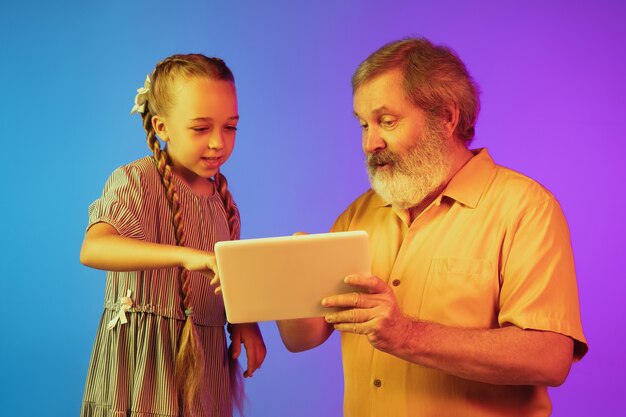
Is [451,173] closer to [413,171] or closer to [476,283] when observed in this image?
[413,171]

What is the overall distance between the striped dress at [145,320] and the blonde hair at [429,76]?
2.31ft

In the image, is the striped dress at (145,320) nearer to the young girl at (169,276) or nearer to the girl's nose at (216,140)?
the young girl at (169,276)

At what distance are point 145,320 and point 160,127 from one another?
571mm

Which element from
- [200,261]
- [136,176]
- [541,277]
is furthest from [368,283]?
[136,176]

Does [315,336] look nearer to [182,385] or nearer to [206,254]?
[182,385]

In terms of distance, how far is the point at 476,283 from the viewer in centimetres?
250

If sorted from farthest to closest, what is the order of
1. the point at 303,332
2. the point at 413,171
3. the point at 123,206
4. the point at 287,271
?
the point at 303,332 < the point at 413,171 < the point at 123,206 < the point at 287,271

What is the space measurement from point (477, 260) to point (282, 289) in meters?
0.65

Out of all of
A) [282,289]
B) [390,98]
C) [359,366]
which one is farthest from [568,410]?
[282,289]

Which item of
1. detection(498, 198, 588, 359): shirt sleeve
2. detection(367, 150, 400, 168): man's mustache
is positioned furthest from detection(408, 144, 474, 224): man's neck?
detection(498, 198, 588, 359): shirt sleeve

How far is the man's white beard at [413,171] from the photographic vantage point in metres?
2.63

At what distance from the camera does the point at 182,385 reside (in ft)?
8.14

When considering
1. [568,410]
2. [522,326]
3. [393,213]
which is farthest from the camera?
[568,410]

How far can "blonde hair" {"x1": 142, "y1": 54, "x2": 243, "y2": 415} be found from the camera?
2457 mm
